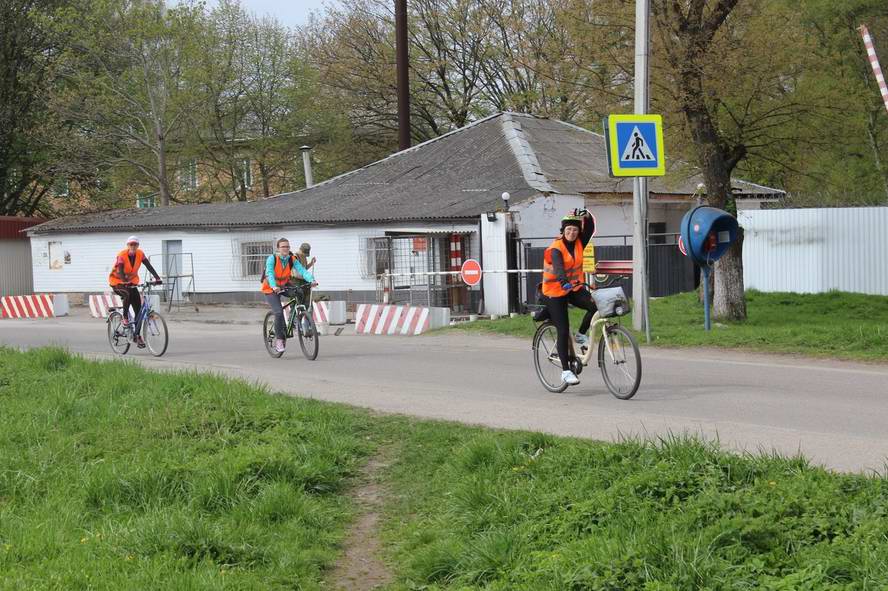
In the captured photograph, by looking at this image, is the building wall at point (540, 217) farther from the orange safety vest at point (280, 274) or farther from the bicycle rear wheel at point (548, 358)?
the bicycle rear wheel at point (548, 358)

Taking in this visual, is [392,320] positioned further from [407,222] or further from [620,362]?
[620,362]

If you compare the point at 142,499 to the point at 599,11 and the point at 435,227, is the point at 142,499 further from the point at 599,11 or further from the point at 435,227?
the point at 435,227

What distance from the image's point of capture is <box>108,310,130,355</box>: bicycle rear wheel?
17.5 m

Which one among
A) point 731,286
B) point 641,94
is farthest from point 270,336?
point 731,286

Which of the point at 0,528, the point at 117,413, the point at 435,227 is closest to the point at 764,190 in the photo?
the point at 435,227

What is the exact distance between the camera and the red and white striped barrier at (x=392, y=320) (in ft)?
69.2

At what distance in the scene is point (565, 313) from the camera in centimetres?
1080

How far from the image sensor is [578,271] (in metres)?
10.8

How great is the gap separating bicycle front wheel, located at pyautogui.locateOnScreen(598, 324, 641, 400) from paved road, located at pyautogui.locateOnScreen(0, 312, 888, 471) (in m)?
0.15

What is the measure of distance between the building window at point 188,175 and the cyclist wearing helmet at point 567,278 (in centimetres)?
4024

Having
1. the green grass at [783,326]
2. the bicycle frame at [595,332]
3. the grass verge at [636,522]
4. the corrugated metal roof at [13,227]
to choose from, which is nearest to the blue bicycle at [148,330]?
the green grass at [783,326]

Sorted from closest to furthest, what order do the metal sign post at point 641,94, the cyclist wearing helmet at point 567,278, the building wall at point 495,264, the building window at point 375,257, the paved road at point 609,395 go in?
the paved road at point 609,395 < the cyclist wearing helmet at point 567,278 < the metal sign post at point 641,94 < the building wall at point 495,264 < the building window at point 375,257

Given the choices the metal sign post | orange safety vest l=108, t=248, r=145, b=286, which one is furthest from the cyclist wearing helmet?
orange safety vest l=108, t=248, r=145, b=286

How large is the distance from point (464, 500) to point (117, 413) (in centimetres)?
446
